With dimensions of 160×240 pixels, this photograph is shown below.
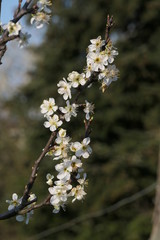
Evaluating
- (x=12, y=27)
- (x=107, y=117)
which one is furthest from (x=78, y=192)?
(x=107, y=117)

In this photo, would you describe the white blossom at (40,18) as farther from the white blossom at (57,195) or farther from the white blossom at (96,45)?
the white blossom at (57,195)

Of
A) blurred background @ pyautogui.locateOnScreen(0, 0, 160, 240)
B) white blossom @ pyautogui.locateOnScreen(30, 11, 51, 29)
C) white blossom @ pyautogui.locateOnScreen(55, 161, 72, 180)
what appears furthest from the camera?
blurred background @ pyautogui.locateOnScreen(0, 0, 160, 240)

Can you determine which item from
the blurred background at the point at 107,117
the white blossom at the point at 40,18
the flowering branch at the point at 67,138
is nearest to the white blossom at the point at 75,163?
the flowering branch at the point at 67,138

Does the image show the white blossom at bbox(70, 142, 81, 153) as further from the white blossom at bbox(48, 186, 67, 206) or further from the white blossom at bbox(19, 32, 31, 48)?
the white blossom at bbox(19, 32, 31, 48)

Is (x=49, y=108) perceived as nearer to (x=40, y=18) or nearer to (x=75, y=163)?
(x=75, y=163)

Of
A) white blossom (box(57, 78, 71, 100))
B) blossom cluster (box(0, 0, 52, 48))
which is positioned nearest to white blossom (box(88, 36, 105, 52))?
white blossom (box(57, 78, 71, 100))

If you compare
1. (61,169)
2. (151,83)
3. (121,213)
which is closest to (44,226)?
(121,213)

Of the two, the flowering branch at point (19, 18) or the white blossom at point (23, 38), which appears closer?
the flowering branch at point (19, 18)

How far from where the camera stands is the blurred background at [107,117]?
28.1 ft

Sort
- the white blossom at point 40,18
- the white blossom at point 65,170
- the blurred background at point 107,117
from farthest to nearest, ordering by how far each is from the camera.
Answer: the blurred background at point 107,117 < the white blossom at point 40,18 < the white blossom at point 65,170

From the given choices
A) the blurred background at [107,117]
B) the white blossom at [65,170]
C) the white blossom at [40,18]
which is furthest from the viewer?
the blurred background at [107,117]

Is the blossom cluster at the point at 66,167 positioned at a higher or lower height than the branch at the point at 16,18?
lower

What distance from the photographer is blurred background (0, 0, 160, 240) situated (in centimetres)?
858

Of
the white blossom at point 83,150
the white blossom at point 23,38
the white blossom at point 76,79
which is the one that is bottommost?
the white blossom at point 83,150
